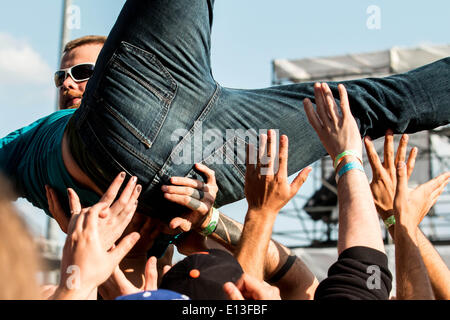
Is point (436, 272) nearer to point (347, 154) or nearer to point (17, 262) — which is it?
point (347, 154)

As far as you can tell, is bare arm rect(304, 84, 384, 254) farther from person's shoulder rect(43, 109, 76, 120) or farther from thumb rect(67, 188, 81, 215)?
person's shoulder rect(43, 109, 76, 120)

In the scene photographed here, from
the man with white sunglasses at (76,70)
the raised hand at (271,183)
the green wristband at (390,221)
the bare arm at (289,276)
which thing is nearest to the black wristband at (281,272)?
the bare arm at (289,276)

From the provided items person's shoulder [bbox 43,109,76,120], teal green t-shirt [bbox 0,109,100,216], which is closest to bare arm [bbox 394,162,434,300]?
teal green t-shirt [bbox 0,109,100,216]

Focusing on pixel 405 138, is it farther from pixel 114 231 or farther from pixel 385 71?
pixel 385 71

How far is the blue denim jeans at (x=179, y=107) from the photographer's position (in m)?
1.73

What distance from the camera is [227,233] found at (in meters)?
2.15

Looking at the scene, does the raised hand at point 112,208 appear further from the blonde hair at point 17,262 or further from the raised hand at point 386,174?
the raised hand at point 386,174

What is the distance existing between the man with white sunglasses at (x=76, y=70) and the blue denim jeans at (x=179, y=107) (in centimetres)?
60

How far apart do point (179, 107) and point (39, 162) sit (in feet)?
1.74

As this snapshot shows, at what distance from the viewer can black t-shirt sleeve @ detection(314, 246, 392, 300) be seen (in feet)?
4.20

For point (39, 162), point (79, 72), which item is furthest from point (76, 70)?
point (39, 162)

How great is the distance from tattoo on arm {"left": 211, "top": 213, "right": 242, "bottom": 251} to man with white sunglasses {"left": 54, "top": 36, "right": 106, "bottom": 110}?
76cm
